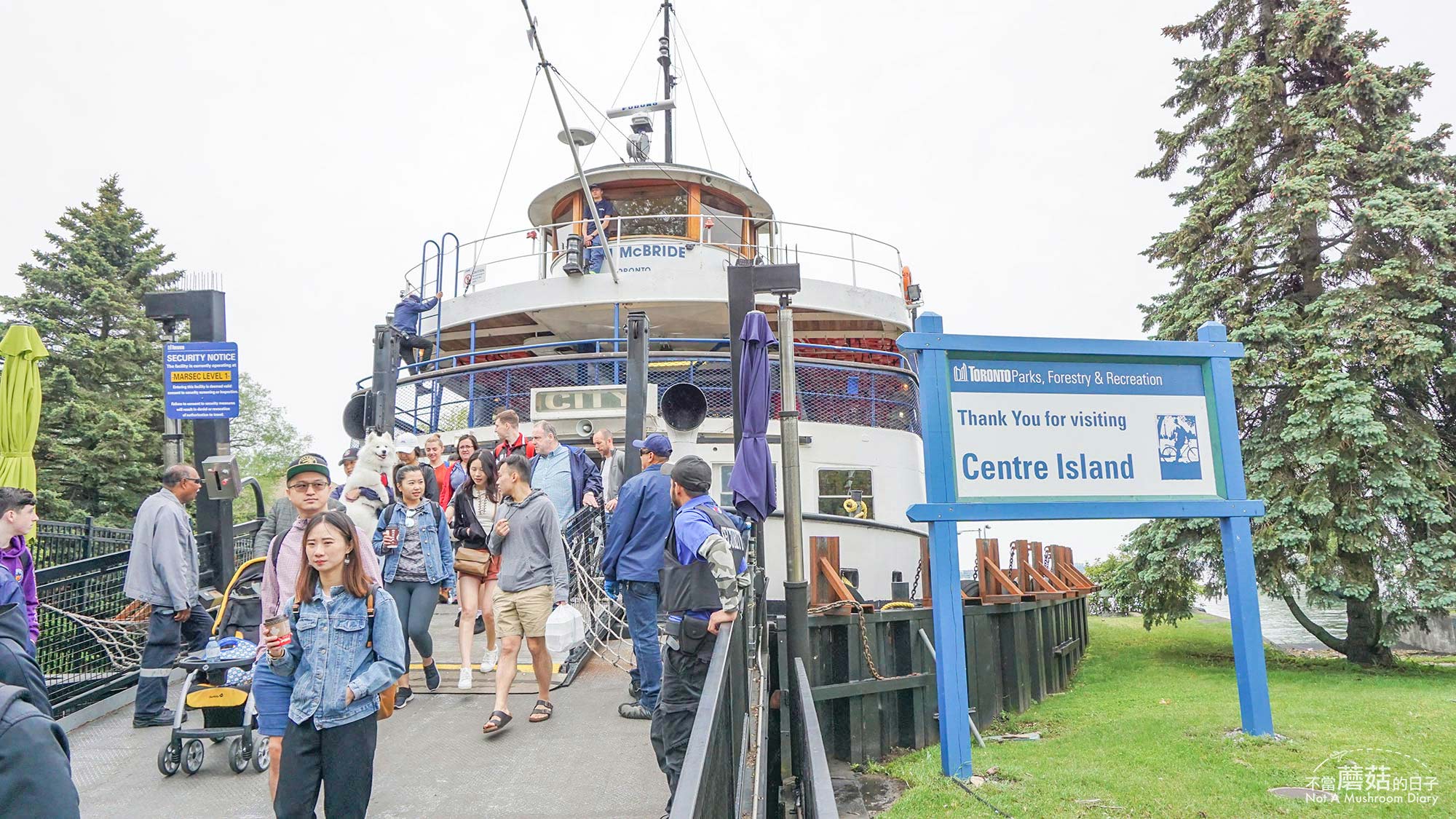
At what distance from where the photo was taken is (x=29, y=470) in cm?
786

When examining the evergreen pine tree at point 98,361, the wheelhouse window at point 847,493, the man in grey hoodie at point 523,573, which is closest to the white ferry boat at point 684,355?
the wheelhouse window at point 847,493

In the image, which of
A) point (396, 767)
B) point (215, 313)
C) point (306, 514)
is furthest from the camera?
point (215, 313)

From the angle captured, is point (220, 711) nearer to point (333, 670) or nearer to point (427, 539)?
point (427, 539)

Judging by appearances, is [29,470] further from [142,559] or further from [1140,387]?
[1140,387]

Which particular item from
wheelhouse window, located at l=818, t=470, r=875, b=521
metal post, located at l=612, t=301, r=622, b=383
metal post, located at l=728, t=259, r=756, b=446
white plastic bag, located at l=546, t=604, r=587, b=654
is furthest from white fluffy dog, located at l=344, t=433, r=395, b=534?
wheelhouse window, located at l=818, t=470, r=875, b=521

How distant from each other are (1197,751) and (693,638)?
4537mm

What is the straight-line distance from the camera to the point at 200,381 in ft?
26.0

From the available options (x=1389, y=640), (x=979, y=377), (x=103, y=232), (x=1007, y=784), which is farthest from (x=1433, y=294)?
(x=103, y=232)

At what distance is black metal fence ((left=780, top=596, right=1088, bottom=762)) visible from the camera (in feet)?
26.8

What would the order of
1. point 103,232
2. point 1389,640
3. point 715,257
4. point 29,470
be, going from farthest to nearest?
point 103,232, point 715,257, point 1389,640, point 29,470

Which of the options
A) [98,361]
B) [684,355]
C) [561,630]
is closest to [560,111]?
[684,355]

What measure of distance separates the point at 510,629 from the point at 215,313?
190 inches

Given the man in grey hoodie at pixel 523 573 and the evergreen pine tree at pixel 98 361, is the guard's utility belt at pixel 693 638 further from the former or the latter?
the evergreen pine tree at pixel 98 361

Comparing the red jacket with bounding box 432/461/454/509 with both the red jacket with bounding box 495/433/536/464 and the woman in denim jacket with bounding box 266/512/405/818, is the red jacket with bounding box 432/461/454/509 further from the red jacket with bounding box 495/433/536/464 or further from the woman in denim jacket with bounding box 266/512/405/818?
the woman in denim jacket with bounding box 266/512/405/818
